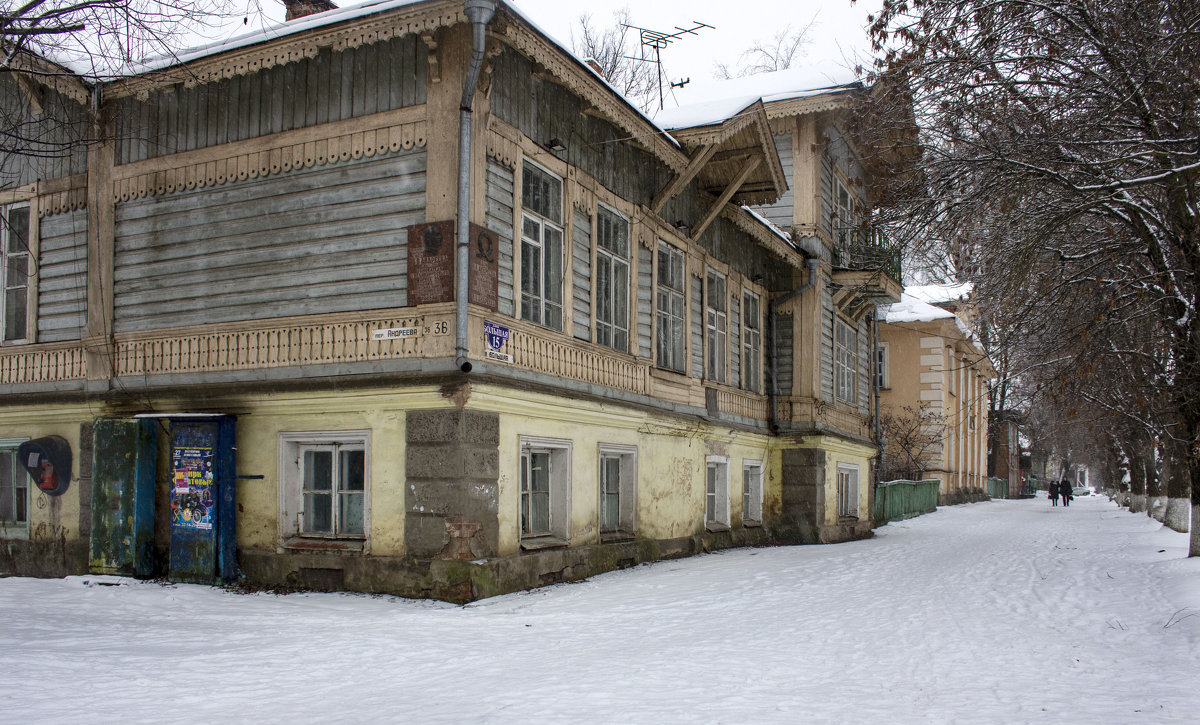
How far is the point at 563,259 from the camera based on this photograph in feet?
40.0

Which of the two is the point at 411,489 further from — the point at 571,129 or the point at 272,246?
the point at 571,129

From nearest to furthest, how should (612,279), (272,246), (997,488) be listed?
(272,246) < (612,279) < (997,488)

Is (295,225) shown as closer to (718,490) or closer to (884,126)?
(884,126)

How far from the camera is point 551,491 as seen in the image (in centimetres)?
1198

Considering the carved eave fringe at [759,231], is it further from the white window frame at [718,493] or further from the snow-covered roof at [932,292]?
the snow-covered roof at [932,292]

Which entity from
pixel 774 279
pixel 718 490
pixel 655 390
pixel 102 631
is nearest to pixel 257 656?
pixel 102 631

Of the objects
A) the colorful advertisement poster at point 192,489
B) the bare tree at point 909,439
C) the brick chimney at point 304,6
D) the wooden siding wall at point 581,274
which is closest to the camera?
the colorful advertisement poster at point 192,489

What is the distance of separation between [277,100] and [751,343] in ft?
35.8

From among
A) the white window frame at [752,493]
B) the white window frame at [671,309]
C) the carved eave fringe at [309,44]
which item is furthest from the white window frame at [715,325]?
the carved eave fringe at [309,44]

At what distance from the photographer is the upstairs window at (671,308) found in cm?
1538

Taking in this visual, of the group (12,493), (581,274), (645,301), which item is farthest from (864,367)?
(12,493)

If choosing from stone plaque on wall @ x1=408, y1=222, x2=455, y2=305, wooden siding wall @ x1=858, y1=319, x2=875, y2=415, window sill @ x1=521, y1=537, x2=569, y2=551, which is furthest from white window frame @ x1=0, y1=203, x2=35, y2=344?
wooden siding wall @ x1=858, y1=319, x2=875, y2=415

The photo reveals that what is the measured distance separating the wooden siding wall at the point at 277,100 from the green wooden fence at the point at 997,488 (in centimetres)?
5164

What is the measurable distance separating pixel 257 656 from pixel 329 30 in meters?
6.36
